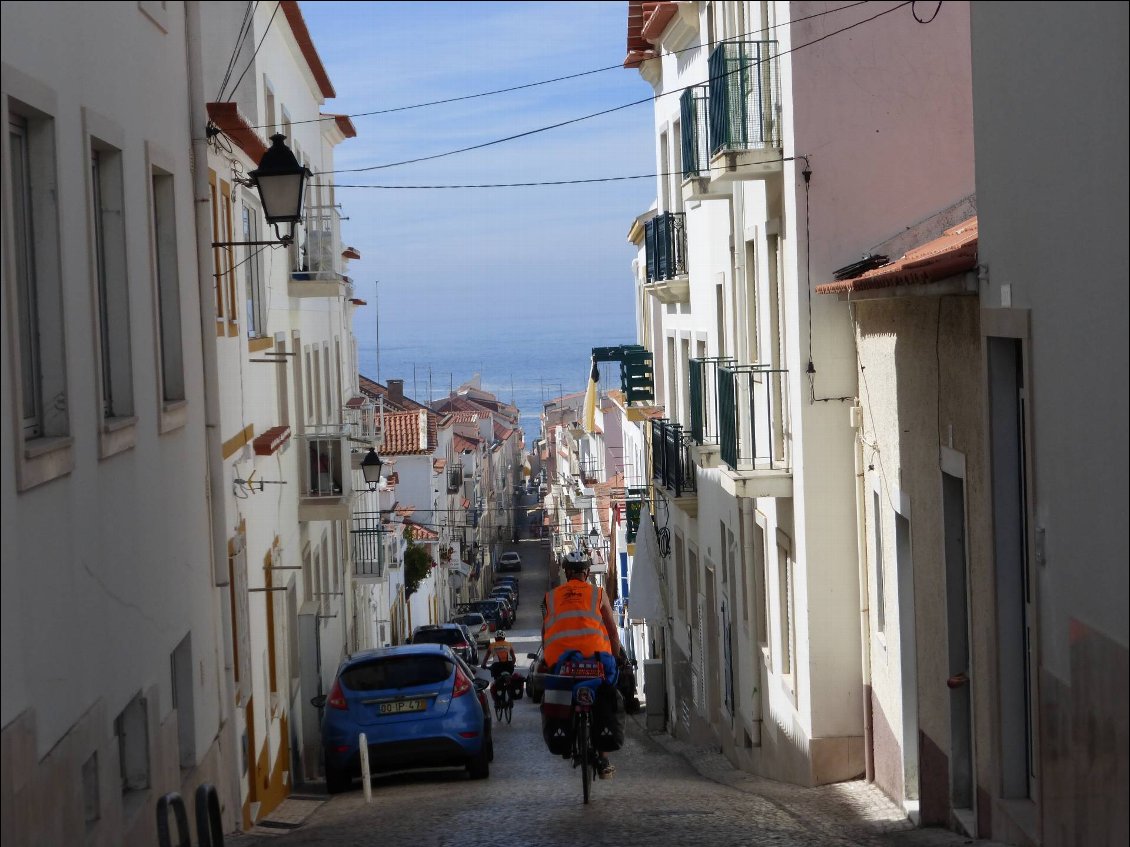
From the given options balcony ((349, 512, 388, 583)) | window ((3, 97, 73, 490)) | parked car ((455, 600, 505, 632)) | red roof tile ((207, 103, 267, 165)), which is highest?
red roof tile ((207, 103, 267, 165))

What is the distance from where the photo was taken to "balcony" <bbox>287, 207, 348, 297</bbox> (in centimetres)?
2015

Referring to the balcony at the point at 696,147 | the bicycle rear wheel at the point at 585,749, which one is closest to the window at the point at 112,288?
the bicycle rear wheel at the point at 585,749

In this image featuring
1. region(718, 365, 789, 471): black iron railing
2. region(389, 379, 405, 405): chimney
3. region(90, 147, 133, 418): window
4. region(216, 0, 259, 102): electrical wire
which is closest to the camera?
region(90, 147, 133, 418): window

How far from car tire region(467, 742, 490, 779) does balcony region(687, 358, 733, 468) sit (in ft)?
14.7

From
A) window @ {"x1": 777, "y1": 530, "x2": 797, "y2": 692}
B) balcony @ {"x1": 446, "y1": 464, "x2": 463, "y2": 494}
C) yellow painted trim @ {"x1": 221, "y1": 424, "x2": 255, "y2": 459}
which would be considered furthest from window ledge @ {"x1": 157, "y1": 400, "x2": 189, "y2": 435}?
balcony @ {"x1": 446, "y1": 464, "x2": 463, "y2": 494}

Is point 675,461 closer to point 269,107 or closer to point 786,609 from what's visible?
point 786,609

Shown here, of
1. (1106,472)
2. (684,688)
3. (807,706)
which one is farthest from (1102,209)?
(684,688)

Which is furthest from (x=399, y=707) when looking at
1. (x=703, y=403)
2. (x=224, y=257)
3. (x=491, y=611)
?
(x=491, y=611)

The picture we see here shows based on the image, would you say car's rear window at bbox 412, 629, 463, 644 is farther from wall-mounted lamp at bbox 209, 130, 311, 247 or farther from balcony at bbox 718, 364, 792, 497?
wall-mounted lamp at bbox 209, 130, 311, 247

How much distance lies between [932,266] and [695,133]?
26.0ft

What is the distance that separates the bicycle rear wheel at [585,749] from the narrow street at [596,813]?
0.15 meters

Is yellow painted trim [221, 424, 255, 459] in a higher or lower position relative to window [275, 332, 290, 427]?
lower

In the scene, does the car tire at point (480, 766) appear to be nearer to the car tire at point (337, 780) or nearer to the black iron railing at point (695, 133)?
the car tire at point (337, 780)

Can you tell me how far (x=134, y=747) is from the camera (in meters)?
8.38
